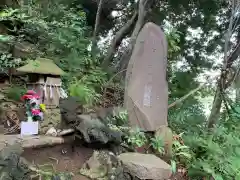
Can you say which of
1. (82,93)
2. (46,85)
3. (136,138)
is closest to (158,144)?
(136,138)

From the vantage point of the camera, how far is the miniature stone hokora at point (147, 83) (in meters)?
4.82

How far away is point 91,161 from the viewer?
3471 mm

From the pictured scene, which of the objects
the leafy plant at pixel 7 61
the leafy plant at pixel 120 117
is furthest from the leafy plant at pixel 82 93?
the leafy plant at pixel 7 61

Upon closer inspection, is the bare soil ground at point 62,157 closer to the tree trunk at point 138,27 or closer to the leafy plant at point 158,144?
the leafy plant at point 158,144

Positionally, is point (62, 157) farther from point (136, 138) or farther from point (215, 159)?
point (215, 159)

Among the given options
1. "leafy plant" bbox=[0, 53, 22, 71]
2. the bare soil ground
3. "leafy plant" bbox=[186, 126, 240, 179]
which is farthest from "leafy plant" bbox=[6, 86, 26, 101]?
"leafy plant" bbox=[186, 126, 240, 179]

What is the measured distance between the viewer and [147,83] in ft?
16.2

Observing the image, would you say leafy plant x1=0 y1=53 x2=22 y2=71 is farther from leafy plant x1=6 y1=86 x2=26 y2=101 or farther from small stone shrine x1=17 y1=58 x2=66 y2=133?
small stone shrine x1=17 y1=58 x2=66 y2=133

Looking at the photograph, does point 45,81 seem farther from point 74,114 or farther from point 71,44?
point 71,44

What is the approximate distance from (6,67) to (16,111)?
108 centimetres

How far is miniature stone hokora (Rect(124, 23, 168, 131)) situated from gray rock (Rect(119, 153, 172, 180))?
3.35ft

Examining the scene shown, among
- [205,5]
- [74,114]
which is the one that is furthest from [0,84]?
[205,5]

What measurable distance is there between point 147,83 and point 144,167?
174 centimetres

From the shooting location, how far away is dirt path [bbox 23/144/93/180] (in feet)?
10.8
